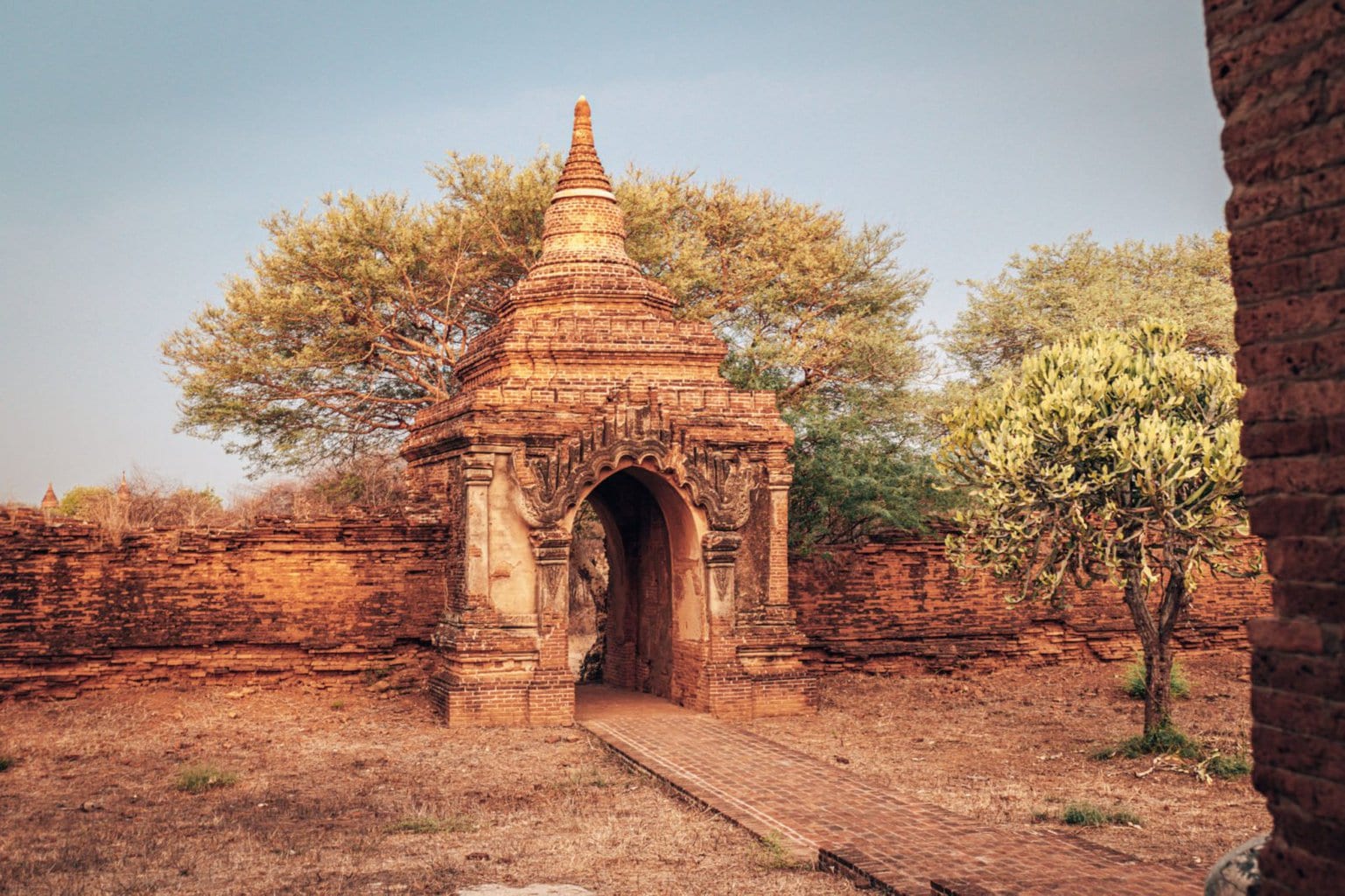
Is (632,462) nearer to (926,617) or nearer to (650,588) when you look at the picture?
(650,588)

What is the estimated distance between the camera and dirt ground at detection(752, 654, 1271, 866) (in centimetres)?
889

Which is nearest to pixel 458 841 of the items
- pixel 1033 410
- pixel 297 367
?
pixel 1033 410

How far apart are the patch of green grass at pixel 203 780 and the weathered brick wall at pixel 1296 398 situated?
8.63 metres

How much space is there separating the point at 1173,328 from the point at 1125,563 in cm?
223

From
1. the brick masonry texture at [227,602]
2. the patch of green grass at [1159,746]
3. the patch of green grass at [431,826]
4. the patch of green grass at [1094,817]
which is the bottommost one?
the patch of green grass at [1094,817]

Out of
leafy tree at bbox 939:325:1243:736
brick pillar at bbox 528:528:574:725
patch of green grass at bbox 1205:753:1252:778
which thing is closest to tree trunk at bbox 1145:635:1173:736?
leafy tree at bbox 939:325:1243:736

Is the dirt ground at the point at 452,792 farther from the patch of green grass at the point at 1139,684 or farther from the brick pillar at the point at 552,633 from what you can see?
the brick pillar at the point at 552,633

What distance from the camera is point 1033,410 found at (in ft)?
35.6

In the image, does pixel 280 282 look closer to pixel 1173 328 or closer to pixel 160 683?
pixel 160 683

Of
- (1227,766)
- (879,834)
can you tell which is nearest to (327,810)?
(879,834)

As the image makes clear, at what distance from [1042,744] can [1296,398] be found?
9.68 metres

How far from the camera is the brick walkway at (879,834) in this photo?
696 centimetres

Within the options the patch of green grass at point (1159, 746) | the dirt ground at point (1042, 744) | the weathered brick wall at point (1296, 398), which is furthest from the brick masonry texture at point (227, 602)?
the weathered brick wall at point (1296, 398)

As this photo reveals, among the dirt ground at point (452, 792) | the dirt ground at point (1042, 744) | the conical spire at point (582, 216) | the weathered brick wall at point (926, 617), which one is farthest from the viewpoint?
the weathered brick wall at point (926, 617)
